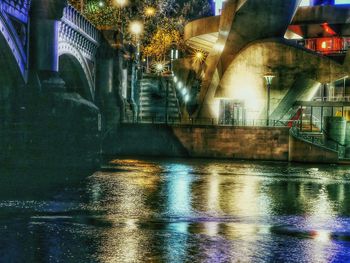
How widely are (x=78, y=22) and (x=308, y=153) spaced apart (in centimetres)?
1729

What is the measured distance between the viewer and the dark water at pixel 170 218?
11.9 meters

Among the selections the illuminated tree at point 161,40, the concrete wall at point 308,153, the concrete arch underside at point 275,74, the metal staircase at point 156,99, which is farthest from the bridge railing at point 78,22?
the illuminated tree at point 161,40

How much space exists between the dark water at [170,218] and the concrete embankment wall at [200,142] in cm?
1501

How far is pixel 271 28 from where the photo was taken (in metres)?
47.2

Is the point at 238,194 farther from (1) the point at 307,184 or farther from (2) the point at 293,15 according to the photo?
(2) the point at 293,15

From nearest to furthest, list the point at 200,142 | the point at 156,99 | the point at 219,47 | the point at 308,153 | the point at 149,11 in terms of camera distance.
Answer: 1. the point at 308,153
2. the point at 200,142
3. the point at 219,47
4. the point at 156,99
5. the point at 149,11

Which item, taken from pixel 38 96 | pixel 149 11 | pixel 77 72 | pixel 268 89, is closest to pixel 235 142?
pixel 268 89

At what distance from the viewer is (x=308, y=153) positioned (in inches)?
1683

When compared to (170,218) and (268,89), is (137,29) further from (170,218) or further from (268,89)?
(170,218)

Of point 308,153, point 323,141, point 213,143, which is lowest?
point 308,153

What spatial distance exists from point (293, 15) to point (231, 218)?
34.3 metres

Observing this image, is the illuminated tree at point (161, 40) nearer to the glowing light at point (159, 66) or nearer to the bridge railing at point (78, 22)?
the glowing light at point (159, 66)

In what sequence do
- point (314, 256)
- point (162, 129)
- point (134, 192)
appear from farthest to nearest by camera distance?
point (162, 129) < point (134, 192) < point (314, 256)

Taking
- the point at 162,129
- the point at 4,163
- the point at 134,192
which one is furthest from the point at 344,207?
the point at 162,129
